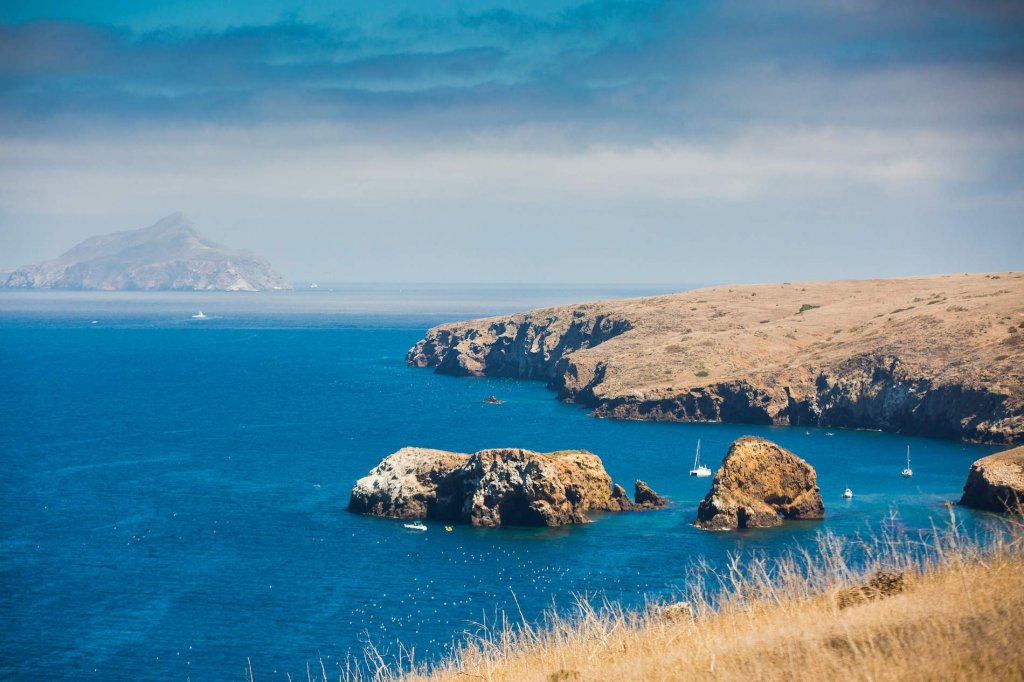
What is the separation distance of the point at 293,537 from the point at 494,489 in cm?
1567

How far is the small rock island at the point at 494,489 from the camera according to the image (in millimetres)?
81250

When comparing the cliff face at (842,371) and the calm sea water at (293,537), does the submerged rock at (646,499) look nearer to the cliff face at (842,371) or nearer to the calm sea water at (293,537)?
the calm sea water at (293,537)

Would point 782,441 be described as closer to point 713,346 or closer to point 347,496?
point 713,346

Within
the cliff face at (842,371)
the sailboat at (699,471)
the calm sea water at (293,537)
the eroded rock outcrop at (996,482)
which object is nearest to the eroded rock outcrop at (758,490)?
the calm sea water at (293,537)

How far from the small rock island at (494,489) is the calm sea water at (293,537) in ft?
6.42

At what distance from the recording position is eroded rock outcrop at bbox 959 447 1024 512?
80062 mm

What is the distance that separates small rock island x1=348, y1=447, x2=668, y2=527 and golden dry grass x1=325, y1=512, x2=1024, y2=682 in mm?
58434

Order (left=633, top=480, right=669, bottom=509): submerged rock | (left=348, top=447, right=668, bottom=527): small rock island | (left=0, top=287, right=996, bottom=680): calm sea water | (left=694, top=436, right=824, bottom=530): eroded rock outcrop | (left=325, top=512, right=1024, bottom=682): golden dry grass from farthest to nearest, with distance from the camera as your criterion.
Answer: (left=633, top=480, right=669, bottom=509): submerged rock
(left=348, top=447, right=668, bottom=527): small rock island
(left=694, top=436, right=824, bottom=530): eroded rock outcrop
(left=0, top=287, right=996, bottom=680): calm sea water
(left=325, top=512, right=1024, bottom=682): golden dry grass

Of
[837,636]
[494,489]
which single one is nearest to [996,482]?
[494,489]

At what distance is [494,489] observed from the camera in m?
81.5

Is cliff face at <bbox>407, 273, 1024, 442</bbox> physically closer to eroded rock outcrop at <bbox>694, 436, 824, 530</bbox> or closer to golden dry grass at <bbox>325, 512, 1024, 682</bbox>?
eroded rock outcrop at <bbox>694, 436, 824, 530</bbox>

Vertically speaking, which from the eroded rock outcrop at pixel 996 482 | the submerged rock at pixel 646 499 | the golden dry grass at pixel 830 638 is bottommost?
the submerged rock at pixel 646 499

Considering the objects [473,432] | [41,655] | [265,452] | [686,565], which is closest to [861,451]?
[473,432]

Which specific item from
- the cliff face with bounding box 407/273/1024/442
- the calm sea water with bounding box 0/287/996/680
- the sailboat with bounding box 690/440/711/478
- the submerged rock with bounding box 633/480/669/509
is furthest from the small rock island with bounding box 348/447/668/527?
the cliff face with bounding box 407/273/1024/442
